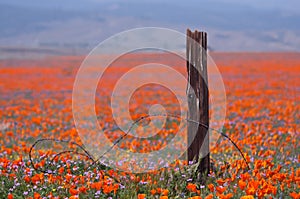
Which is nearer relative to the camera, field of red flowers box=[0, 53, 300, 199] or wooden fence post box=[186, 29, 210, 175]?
field of red flowers box=[0, 53, 300, 199]

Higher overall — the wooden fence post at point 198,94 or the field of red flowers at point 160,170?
the wooden fence post at point 198,94

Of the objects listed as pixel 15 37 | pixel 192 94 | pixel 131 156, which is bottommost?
pixel 131 156

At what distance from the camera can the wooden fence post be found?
6.09 metres

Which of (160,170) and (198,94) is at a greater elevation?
(198,94)

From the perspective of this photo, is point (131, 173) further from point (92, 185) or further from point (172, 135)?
point (172, 135)

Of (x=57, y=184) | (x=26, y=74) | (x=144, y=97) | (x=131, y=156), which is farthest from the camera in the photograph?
(x=26, y=74)

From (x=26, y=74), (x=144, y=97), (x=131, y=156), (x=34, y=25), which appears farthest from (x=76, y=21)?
(x=131, y=156)

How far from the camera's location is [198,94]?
611 cm

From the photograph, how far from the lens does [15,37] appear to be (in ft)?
565

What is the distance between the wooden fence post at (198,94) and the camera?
6.09 metres

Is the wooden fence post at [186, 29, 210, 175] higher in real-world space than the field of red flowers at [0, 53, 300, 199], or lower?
higher

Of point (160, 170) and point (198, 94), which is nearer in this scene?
point (198, 94)

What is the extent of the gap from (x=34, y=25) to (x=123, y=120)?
18522 centimetres

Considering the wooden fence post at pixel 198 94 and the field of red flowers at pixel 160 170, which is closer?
the field of red flowers at pixel 160 170
